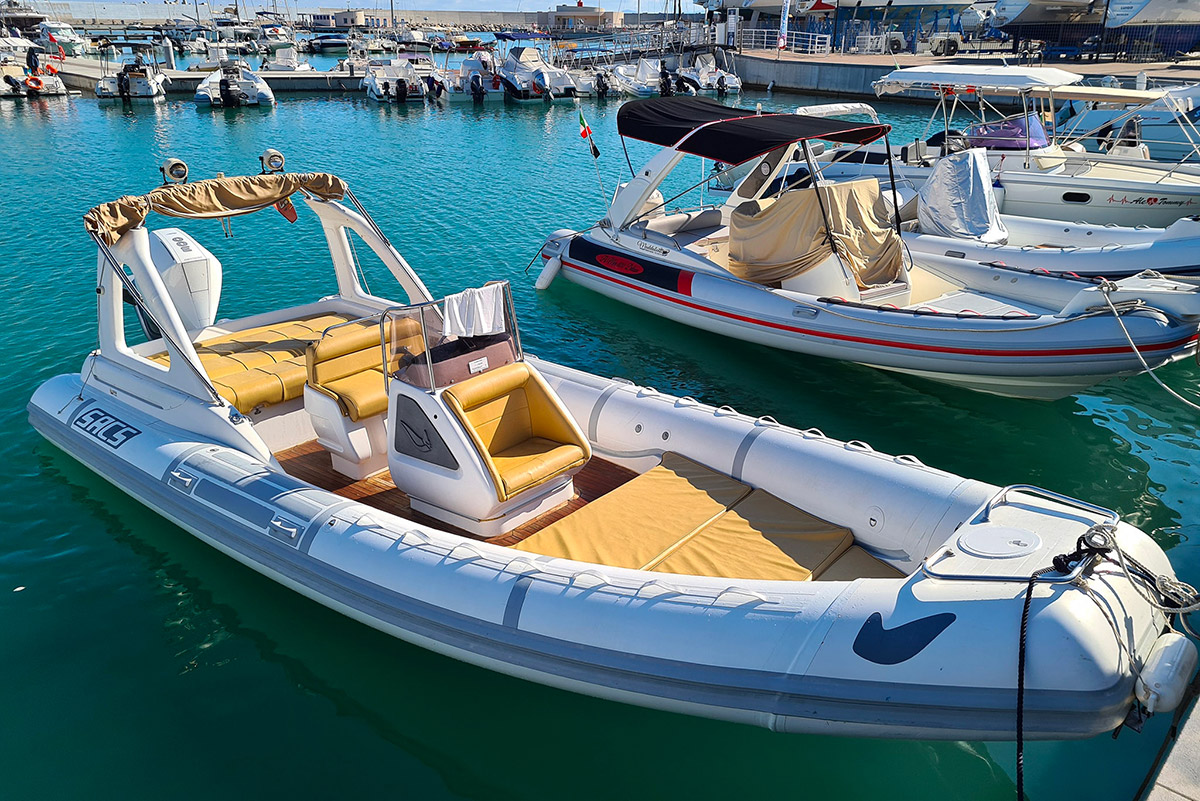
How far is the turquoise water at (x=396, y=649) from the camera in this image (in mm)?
4336

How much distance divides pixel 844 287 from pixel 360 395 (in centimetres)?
589

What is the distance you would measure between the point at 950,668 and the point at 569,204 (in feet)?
50.6

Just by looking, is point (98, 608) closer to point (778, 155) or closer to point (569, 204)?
point (778, 155)

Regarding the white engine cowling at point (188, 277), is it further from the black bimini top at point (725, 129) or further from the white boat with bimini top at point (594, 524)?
the black bimini top at point (725, 129)

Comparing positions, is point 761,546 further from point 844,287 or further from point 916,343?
point 844,287

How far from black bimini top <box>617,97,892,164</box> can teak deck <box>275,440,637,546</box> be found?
4.27 meters

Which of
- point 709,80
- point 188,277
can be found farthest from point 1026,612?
point 709,80

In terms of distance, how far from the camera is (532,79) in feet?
119

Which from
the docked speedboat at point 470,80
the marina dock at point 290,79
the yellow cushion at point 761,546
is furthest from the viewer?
the marina dock at point 290,79

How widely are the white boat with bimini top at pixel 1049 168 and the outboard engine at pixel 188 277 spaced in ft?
29.4

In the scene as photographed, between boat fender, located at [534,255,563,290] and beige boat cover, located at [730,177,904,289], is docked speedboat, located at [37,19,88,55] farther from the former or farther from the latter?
beige boat cover, located at [730,177,904,289]

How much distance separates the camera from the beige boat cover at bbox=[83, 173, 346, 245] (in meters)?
5.78

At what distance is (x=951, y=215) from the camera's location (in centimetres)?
1135

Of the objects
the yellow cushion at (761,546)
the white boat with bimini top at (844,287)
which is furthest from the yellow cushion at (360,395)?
the white boat with bimini top at (844,287)
